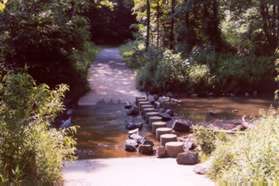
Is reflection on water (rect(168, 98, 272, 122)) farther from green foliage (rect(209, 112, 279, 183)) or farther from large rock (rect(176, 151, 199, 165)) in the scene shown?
green foliage (rect(209, 112, 279, 183))

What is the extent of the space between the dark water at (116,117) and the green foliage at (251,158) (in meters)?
3.43

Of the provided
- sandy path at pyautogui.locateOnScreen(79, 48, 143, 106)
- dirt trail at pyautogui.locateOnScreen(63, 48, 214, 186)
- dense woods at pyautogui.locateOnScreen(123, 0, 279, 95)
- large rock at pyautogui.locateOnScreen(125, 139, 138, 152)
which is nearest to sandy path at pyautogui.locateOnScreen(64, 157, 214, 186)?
dirt trail at pyautogui.locateOnScreen(63, 48, 214, 186)

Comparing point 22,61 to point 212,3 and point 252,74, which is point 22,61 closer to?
point 252,74

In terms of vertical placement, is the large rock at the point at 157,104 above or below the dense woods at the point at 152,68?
below

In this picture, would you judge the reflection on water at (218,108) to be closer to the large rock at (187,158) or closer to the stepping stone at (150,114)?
the stepping stone at (150,114)

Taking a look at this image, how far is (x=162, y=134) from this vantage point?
441 inches

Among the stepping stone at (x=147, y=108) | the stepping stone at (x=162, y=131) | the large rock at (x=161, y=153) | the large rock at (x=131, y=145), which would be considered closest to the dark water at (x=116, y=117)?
the large rock at (x=131, y=145)

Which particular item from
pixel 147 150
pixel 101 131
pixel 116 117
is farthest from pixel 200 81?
pixel 147 150

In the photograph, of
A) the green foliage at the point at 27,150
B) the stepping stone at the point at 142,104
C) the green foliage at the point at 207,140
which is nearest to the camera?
the green foliage at the point at 27,150

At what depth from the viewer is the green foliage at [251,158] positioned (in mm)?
5340

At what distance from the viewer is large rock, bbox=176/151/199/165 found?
8609 mm

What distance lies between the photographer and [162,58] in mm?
19328

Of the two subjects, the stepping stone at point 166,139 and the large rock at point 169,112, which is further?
the large rock at point 169,112

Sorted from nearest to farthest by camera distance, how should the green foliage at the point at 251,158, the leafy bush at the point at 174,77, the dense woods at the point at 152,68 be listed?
→ the green foliage at the point at 251,158, the dense woods at the point at 152,68, the leafy bush at the point at 174,77
